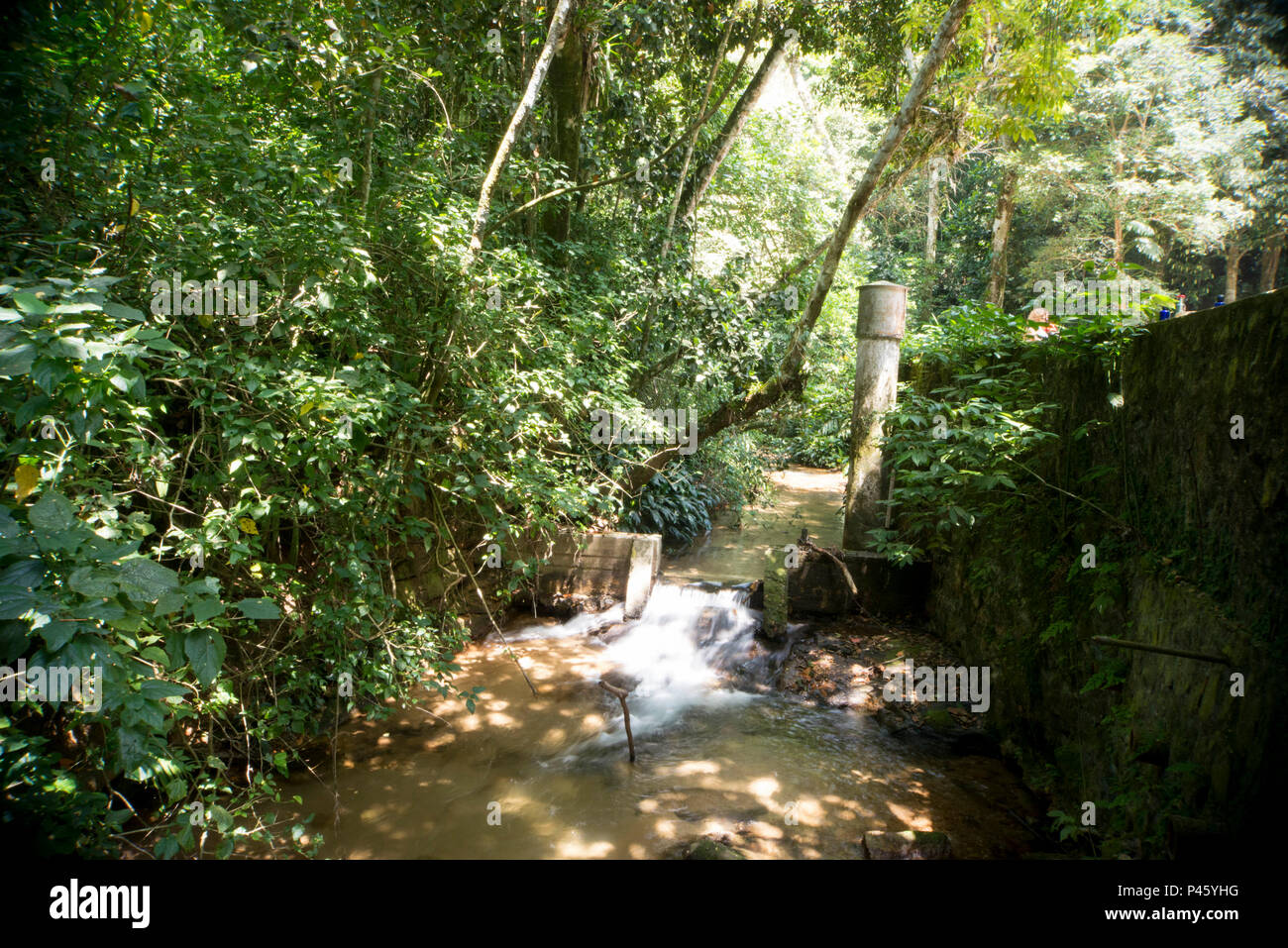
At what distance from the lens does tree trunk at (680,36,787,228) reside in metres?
8.94

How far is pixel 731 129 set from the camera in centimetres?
911

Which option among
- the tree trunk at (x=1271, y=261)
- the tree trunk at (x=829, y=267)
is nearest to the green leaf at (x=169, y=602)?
the tree trunk at (x=829, y=267)

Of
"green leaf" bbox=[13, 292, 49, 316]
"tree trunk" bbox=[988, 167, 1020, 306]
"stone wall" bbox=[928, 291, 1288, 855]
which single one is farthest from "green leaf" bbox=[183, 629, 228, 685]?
"tree trunk" bbox=[988, 167, 1020, 306]

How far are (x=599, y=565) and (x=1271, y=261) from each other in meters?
16.7

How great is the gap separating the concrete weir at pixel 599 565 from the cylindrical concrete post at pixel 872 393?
240 centimetres

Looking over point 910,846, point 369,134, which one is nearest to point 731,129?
point 369,134

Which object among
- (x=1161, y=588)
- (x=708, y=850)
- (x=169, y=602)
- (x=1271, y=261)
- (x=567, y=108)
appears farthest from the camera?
(x=1271, y=261)

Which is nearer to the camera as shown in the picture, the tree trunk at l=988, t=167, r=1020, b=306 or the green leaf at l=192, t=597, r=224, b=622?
the green leaf at l=192, t=597, r=224, b=622

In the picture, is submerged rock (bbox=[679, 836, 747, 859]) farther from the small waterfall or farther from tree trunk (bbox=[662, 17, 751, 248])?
tree trunk (bbox=[662, 17, 751, 248])

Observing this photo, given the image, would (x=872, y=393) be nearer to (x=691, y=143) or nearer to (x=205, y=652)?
(x=691, y=143)

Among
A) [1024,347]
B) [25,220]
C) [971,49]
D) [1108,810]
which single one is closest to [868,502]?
[1024,347]

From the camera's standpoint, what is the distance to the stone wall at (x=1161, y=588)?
107 inches

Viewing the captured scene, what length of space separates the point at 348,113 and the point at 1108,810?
687 cm

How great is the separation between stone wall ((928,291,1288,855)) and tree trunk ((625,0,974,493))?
112 inches
